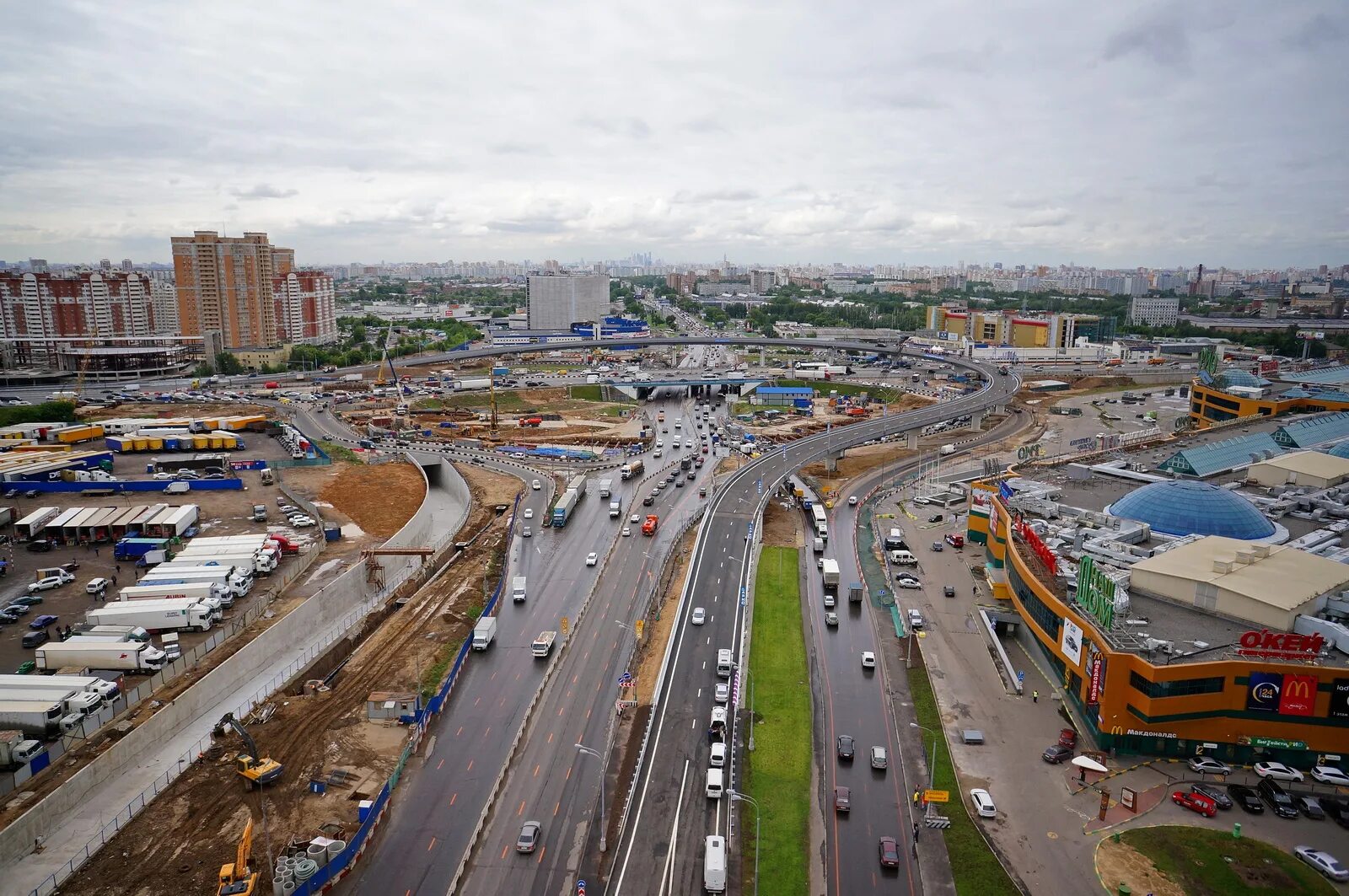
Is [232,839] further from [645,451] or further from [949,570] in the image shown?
[645,451]

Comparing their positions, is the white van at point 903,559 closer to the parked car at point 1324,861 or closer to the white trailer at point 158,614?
the parked car at point 1324,861

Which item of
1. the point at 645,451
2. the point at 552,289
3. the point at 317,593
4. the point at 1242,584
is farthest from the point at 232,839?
the point at 552,289

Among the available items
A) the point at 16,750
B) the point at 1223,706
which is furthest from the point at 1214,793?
the point at 16,750

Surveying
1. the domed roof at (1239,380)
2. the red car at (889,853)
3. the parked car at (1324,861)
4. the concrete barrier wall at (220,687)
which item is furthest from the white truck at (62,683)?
the domed roof at (1239,380)

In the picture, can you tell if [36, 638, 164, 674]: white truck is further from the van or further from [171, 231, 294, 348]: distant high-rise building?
[171, 231, 294, 348]: distant high-rise building

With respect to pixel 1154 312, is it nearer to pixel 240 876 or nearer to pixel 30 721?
pixel 240 876
